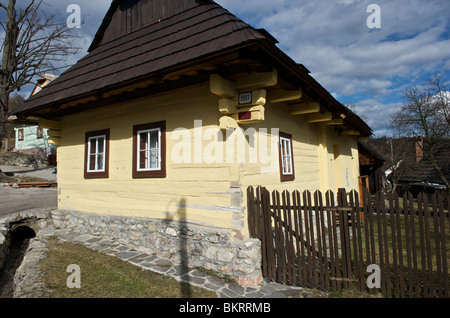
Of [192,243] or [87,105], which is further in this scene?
[87,105]

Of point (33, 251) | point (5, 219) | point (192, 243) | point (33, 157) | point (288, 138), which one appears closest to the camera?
point (192, 243)

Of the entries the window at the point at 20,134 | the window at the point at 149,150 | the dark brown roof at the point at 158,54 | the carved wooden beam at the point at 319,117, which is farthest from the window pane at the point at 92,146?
the window at the point at 20,134

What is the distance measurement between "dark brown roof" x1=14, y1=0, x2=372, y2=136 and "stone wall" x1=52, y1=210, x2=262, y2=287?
2841 mm

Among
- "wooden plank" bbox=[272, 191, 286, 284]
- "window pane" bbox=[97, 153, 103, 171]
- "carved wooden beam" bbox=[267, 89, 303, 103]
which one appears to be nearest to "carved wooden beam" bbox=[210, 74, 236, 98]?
"carved wooden beam" bbox=[267, 89, 303, 103]

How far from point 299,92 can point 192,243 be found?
3606 mm

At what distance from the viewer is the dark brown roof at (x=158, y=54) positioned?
4066 mm

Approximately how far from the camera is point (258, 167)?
5336 millimetres

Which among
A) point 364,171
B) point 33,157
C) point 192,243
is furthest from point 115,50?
point 33,157

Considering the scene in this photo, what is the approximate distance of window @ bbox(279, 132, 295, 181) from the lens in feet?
20.7

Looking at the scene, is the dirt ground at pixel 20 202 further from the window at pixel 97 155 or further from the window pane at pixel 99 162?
the window pane at pixel 99 162

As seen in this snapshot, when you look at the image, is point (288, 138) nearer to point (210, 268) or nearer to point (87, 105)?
point (210, 268)

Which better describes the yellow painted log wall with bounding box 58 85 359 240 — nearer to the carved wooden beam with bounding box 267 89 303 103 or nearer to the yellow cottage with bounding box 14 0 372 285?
the yellow cottage with bounding box 14 0 372 285

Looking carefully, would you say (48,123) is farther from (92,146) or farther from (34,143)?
(34,143)

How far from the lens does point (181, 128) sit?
5.40 meters
